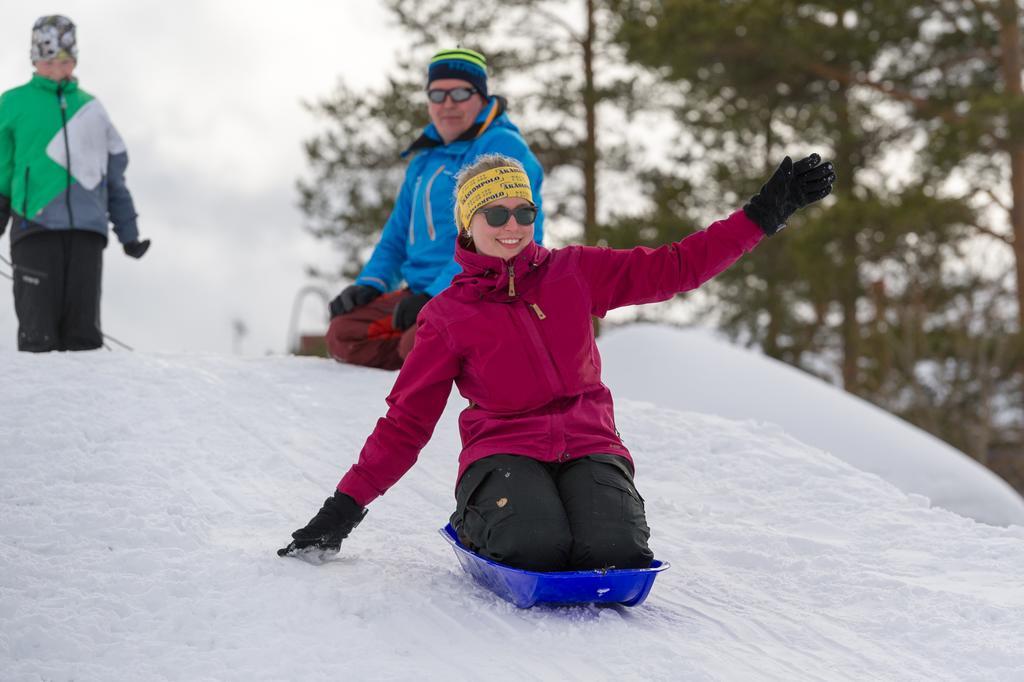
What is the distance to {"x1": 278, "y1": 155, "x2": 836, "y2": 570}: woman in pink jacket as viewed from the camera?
291cm

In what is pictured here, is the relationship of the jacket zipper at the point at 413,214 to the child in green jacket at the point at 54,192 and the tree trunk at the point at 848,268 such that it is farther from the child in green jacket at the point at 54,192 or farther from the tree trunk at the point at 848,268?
the tree trunk at the point at 848,268

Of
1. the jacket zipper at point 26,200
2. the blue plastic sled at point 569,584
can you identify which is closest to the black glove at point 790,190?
the blue plastic sled at point 569,584

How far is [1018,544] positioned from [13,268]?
4712 millimetres

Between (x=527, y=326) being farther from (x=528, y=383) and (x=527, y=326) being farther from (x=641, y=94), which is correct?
(x=641, y=94)

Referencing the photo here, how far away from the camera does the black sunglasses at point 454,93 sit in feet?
16.4

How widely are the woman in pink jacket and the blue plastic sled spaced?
0.20 feet

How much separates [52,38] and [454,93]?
6.78 feet

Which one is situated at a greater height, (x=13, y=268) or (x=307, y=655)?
(x=13, y=268)

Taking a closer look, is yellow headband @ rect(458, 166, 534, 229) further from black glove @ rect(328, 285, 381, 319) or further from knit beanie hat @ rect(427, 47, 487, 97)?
black glove @ rect(328, 285, 381, 319)

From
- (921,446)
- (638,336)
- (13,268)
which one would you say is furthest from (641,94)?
(13,268)

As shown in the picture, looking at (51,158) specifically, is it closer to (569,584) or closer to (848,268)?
(569,584)

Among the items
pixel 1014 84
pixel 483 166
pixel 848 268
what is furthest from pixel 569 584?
pixel 1014 84

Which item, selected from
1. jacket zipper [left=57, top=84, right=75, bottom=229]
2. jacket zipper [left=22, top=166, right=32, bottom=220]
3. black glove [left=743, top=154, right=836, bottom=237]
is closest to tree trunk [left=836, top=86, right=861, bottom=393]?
jacket zipper [left=57, top=84, right=75, bottom=229]

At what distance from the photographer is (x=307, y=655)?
7.90ft
